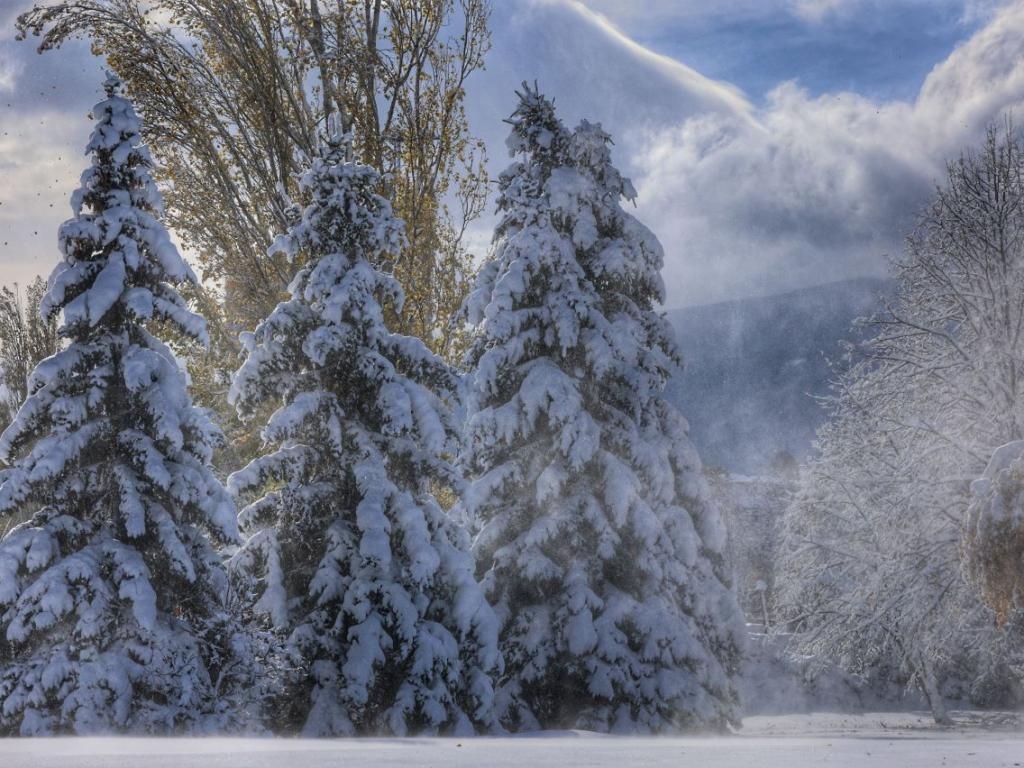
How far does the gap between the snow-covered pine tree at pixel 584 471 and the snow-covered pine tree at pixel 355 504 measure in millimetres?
1908

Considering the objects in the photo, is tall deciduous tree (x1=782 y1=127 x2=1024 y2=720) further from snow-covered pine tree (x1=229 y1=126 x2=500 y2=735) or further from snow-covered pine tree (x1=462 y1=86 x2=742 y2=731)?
snow-covered pine tree (x1=229 y1=126 x2=500 y2=735)

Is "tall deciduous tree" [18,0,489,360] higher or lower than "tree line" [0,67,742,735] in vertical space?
higher

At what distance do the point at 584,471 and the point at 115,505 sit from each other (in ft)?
25.8

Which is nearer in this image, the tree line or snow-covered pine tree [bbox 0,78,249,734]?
snow-covered pine tree [bbox 0,78,249,734]

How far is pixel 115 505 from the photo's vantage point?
13383 mm

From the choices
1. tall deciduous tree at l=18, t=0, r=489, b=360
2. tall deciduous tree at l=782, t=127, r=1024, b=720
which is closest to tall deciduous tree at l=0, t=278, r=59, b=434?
tall deciduous tree at l=18, t=0, r=489, b=360

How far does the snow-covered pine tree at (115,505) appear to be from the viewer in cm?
1213

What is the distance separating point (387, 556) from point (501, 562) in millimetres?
3561

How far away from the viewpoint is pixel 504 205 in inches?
762

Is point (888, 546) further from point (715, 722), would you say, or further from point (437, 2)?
point (437, 2)

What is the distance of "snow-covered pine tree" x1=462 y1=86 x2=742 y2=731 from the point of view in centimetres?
1609

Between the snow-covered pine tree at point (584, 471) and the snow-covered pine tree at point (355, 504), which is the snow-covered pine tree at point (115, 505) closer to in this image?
the snow-covered pine tree at point (355, 504)

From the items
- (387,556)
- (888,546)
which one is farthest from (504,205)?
(888,546)

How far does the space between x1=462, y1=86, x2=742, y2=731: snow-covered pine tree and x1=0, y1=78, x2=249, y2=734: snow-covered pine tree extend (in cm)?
456
